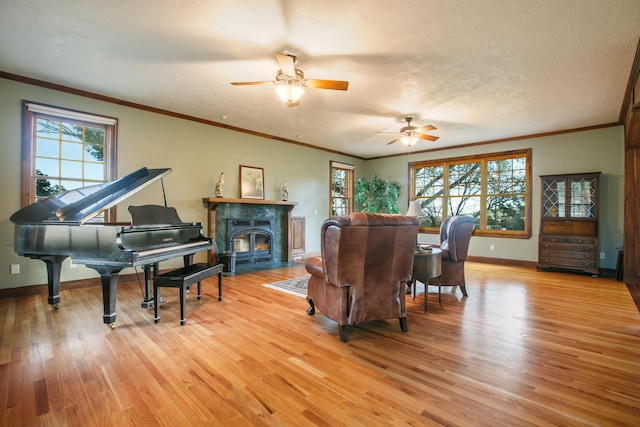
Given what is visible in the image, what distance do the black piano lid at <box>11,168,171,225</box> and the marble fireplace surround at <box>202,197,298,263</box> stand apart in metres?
1.99

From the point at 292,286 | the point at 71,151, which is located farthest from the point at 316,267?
the point at 71,151

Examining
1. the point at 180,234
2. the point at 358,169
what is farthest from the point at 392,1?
the point at 358,169

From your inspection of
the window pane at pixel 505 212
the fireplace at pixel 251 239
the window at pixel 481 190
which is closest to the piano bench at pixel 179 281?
the fireplace at pixel 251 239

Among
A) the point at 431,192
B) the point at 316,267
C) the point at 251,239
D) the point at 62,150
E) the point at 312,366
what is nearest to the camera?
the point at 312,366

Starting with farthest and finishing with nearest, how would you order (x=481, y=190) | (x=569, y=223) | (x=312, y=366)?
(x=481, y=190), (x=569, y=223), (x=312, y=366)

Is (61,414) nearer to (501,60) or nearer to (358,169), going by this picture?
(501,60)

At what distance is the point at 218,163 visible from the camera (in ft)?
18.2

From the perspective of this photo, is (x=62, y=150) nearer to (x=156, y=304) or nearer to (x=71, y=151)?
(x=71, y=151)

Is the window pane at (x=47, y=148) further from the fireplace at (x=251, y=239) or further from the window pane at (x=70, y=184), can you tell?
the fireplace at (x=251, y=239)

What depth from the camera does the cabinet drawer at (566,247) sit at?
17.0ft

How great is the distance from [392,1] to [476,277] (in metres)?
4.43

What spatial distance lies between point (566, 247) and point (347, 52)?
536 centimetres

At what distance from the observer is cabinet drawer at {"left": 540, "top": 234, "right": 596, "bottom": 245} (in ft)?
17.0

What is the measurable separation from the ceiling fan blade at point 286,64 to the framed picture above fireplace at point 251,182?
317cm
